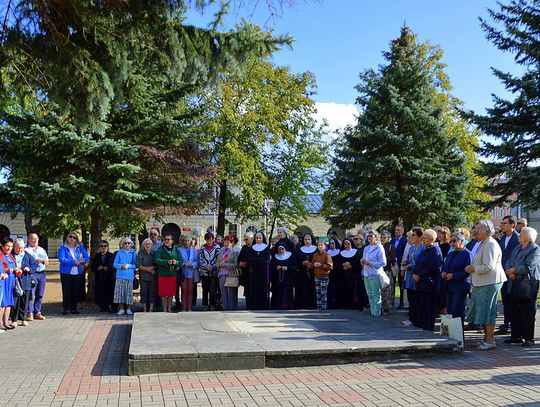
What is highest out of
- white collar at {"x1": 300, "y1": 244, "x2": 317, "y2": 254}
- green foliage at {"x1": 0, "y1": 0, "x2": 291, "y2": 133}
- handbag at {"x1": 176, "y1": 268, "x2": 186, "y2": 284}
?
green foliage at {"x1": 0, "y1": 0, "x2": 291, "y2": 133}

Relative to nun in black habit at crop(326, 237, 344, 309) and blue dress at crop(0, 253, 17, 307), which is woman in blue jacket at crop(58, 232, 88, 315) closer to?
blue dress at crop(0, 253, 17, 307)

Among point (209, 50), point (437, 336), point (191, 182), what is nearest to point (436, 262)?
point (437, 336)

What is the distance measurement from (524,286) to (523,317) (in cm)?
54

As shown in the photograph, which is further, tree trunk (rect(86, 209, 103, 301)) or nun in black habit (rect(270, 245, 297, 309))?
tree trunk (rect(86, 209, 103, 301))

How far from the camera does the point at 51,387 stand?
646cm

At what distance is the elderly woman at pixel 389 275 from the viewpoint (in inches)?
466

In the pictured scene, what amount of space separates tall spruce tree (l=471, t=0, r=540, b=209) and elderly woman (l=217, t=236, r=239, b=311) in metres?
8.98

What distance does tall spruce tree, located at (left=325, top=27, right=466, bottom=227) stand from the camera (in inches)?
907

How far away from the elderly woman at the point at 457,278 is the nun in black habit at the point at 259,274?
4.57 meters

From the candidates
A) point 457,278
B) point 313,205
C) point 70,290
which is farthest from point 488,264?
point 313,205

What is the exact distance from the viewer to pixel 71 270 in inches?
504

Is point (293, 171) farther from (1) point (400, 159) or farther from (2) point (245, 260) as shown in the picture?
(2) point (245, 260)

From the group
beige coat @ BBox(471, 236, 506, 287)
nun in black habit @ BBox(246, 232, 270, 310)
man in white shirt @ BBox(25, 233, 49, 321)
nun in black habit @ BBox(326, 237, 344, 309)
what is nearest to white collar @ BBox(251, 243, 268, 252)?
nun in black habit @ BBox(246, 232, 270, 310)

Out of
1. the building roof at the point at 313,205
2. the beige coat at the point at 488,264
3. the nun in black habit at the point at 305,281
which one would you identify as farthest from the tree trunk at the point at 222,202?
the beige coat at the point at 488,264
